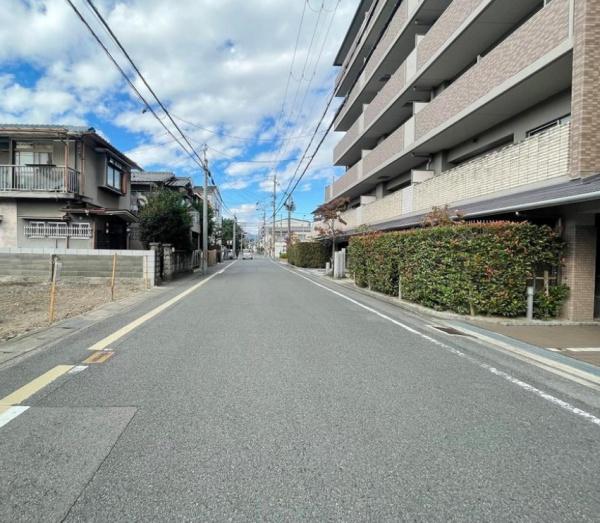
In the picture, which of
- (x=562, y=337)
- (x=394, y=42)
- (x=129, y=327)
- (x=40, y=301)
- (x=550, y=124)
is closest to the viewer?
(x=562, y=337)

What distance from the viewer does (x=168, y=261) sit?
63.5 ft

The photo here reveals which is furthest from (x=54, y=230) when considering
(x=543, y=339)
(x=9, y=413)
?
(x=543, y=339)

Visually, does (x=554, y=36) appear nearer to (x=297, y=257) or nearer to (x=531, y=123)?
(x=531, y=123)

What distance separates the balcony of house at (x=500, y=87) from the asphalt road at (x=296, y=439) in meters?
7.59

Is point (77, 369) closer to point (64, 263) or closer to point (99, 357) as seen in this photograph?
point (99, 357)

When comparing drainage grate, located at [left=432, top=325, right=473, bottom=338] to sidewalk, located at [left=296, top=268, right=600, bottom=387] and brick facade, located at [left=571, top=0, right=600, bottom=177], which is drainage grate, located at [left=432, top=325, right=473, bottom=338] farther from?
brick facade, located at [left=571, top=0, right=600, bottom=177]

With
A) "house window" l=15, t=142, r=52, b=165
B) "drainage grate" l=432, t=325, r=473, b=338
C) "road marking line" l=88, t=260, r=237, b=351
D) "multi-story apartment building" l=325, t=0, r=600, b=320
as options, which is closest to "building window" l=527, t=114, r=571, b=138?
"multi-story apartment building" l=325, t=0, r=600, b=320

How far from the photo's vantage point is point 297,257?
130ft

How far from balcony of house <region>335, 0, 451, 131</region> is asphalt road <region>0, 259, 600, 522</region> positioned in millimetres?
16241

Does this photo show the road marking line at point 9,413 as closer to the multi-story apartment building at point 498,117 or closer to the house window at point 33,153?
the multi-story apartment building at point 498,117

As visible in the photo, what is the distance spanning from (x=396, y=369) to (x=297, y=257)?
34.5 metres

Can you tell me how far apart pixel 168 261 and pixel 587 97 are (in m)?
17.1

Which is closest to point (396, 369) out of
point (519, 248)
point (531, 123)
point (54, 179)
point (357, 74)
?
point (519, 248)

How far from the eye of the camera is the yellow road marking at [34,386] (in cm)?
388
